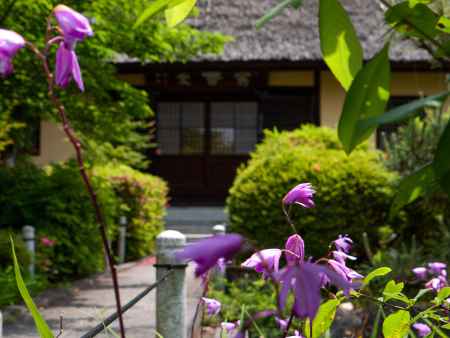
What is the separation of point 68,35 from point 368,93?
36 cm

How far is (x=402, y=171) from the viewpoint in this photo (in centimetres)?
727

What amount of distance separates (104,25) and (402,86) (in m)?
10.2

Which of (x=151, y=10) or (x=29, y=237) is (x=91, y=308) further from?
(x=151, y=10)

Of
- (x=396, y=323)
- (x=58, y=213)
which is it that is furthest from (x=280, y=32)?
(x=396, y=323)

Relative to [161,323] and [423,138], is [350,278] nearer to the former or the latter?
[161,323]

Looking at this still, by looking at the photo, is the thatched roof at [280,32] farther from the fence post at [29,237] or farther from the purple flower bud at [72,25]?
the purple flower bud at [72,25]

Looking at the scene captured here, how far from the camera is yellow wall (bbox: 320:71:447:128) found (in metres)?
15.2

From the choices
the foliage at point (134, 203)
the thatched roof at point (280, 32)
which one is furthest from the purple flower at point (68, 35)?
the thatched roof at point (280, 32)

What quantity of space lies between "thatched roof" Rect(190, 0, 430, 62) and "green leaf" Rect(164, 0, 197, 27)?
510 inches

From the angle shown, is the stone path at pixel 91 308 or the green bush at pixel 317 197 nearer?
the stone path at pixel 91 308

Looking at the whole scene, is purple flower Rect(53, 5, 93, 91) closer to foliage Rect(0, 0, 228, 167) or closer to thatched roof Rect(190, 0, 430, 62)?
foliage Rect(0, 0, 228, 167)

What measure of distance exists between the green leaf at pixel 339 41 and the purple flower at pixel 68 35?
28 centimetres

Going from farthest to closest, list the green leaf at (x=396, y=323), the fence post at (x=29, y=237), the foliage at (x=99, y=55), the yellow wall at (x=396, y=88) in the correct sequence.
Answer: the yellow wall at (x=396, y=88) < the fence post at (x=29, y=237) < the foliage at (x=99, y=55) < the green leaf at (x=396, y=323)

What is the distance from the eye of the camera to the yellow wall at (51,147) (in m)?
15.3
